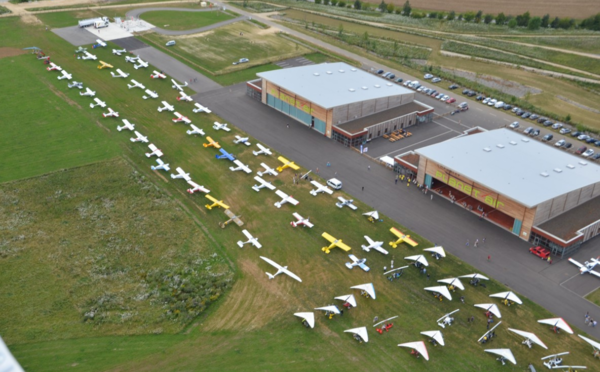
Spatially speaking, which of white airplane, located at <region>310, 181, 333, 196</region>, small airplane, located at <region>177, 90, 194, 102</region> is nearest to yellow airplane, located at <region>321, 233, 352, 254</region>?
white airplane, located at <region>310, 181, 333, 196</region>

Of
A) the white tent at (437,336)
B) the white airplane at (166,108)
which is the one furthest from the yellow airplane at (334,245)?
the white airplane at (166,108)

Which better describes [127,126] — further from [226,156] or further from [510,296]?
[510,296]

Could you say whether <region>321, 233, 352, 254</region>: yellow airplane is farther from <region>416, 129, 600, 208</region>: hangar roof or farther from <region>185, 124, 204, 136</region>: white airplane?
<region>185, 124, 204, 136</region>: white airplane

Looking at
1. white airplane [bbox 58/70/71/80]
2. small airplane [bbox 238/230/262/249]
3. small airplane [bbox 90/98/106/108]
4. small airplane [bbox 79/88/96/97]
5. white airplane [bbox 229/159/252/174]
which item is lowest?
small airplane [bbox 238/230/262/249]

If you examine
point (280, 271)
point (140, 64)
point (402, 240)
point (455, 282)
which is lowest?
point (280, 271)

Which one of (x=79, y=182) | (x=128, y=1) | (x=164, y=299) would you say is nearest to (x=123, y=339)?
(x=164, y=299)

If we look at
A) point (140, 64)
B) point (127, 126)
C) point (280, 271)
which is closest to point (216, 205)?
point (280, 271)
